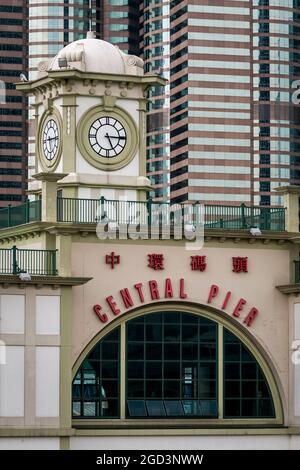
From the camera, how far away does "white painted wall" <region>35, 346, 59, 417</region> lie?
63906 millimetres

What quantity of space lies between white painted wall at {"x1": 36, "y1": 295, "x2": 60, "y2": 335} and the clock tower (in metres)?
6.79

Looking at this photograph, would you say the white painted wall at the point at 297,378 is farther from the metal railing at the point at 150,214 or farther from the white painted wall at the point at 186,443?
the metal railing at the point at 150,214

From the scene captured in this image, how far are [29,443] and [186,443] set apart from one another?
23.0 feet

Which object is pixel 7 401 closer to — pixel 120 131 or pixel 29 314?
pixel 29 314

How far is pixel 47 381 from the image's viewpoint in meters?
64.1

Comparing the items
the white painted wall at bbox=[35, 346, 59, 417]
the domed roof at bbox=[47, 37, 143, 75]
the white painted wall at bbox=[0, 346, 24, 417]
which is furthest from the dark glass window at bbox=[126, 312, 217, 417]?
the domed roof at bbox=[47, 37, 143, 75]

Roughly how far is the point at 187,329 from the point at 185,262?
110 inches

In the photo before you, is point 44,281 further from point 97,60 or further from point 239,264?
point 97,60

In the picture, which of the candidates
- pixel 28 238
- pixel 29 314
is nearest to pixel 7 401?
pixel 29 314

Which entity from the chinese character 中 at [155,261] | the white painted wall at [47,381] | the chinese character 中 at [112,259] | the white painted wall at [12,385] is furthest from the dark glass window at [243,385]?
the white painted wall at [12,385]

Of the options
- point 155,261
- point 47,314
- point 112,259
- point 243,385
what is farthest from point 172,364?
point 47,314

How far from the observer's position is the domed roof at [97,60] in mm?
70750

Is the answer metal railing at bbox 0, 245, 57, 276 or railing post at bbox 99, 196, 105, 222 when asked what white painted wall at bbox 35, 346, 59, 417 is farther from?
railing post at bbox 99, 196, 105, 222

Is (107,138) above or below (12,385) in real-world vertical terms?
above
